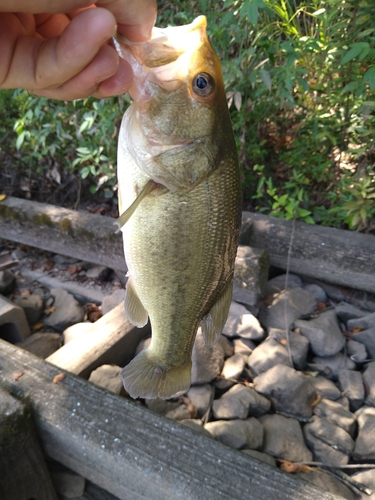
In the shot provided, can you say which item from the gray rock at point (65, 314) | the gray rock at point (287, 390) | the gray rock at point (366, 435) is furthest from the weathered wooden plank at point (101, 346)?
the gray rock at point (366, 435)

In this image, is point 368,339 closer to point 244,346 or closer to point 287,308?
point 287,308

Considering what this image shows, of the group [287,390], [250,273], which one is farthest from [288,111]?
[287,390]

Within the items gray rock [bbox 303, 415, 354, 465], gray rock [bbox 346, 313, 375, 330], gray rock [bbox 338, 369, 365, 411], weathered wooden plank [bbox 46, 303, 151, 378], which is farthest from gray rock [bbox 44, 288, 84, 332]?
gray rock [bbox 346, 313, 375, 330]

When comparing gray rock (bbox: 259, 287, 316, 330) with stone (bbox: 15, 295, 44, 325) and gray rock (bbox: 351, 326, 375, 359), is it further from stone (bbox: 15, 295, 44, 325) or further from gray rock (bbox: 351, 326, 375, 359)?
stone (bbox: 15, 295, 44, 325)

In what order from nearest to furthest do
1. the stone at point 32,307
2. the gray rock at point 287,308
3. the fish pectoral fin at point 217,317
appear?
the fish pectoral fin at point 217,317, the gray rock at point 287,308, the stone at point 32,307

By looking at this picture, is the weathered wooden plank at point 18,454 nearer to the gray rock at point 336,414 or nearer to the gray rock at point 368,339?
the gray rock at point 336,414

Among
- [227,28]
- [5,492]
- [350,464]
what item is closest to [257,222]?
[227,28]
